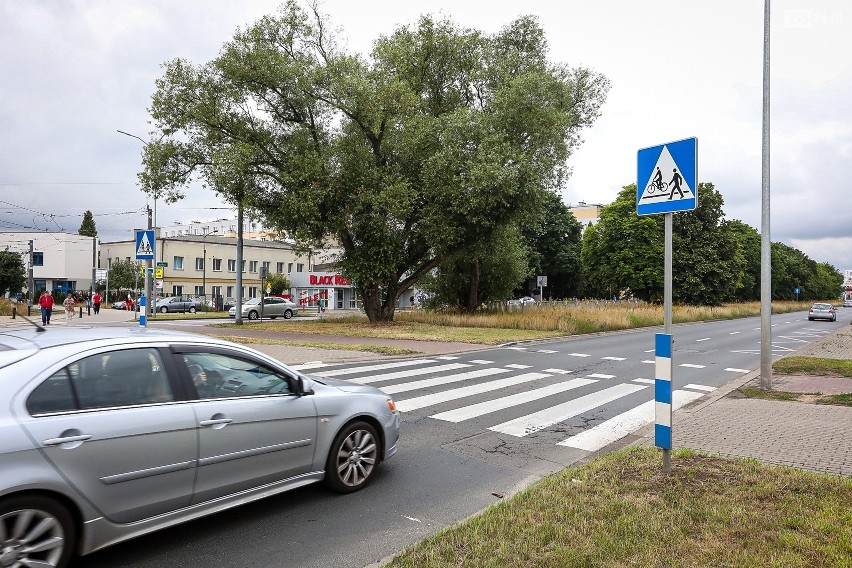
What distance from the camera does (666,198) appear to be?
500cm

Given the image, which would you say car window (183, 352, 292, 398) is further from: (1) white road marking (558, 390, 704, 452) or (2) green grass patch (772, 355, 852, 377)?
(2) green grass patch (772, 355, 852, 377)

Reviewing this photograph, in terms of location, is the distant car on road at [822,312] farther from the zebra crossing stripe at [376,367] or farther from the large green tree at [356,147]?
the zebra crossing stripe at [376,367]

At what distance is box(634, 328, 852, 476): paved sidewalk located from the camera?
5.63 metres

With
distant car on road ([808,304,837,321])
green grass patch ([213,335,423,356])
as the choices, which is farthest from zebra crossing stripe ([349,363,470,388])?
distant car on road ([808,304,837,321])

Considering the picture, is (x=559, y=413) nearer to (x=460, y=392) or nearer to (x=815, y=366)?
(x=460, y=392)

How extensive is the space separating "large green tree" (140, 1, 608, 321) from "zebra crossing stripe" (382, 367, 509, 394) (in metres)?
11.6

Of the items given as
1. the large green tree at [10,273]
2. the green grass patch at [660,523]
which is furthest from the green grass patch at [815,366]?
the large green tree at [10,273]

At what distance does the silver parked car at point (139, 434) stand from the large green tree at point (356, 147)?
1881cm

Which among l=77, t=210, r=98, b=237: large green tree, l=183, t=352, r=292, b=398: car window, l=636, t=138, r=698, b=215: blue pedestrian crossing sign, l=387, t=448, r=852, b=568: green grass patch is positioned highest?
l=77, t=210, r=98, b=237: large green tree

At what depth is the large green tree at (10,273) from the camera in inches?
2287

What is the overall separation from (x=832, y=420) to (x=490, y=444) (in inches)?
184

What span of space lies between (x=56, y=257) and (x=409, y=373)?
80.4 m

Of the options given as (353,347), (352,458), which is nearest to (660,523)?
(352,458)

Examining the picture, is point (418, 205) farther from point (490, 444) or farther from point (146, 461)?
point (146, 461)
